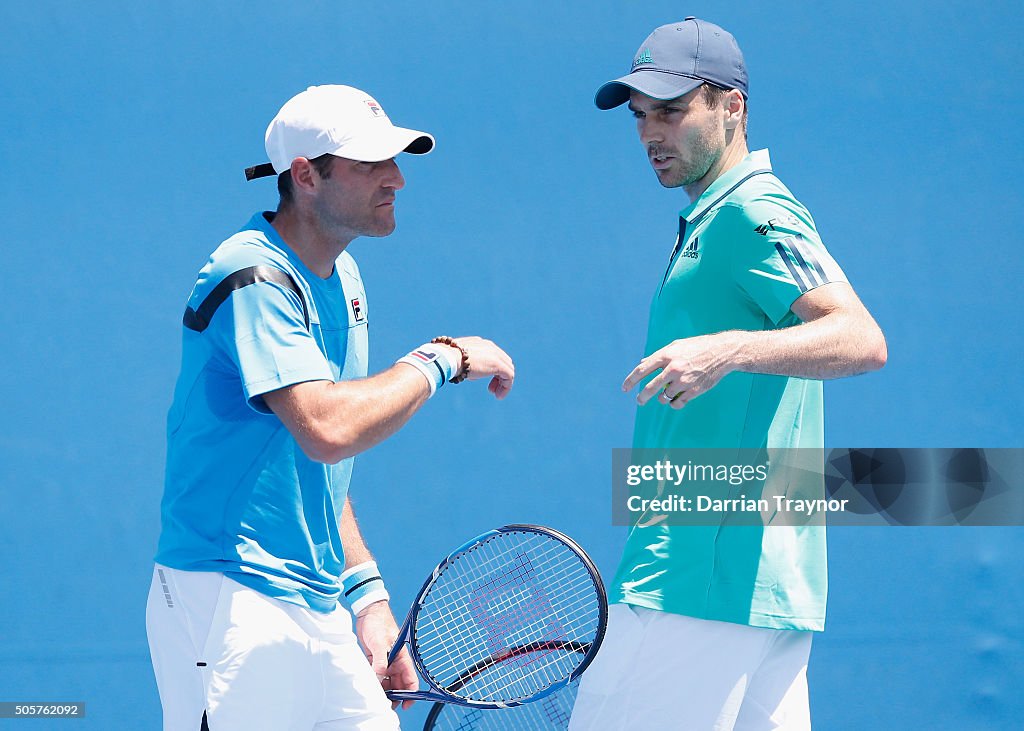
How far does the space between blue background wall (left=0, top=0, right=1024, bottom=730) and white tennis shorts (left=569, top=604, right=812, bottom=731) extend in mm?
1504

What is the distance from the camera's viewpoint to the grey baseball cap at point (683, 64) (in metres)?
2.46

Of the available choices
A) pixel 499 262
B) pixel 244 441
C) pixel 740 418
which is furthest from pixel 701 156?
pixel 499 262

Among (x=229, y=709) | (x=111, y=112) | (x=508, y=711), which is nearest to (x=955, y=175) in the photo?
(x=508, y=711)

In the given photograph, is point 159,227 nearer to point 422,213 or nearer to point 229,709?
point 422,213

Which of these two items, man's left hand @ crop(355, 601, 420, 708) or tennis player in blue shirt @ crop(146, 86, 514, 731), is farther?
man's left hand @ crop(355, 601, 420, 708)

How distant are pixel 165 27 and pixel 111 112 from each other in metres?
0.27

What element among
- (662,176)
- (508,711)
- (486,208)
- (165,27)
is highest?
(165,27)

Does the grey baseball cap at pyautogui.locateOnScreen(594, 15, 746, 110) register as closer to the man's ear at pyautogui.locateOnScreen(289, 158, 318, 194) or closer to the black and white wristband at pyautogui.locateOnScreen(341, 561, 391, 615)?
the man's ear at pyautogui.locateOnScreen(289, 158, 318, 194)

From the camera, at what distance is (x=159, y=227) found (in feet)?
12.3

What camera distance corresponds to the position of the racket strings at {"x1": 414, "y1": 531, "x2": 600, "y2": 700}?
8.67 feet

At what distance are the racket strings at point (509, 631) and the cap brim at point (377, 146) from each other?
29.8 inches

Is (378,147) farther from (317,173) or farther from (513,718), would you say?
(513,718)

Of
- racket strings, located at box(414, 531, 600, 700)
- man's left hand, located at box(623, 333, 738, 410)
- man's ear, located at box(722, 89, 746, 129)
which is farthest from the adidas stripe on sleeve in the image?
racket strings, located at box(414, 531, 600, 700)

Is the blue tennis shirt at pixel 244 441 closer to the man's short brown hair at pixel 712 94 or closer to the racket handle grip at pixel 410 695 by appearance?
the racket handle grip at pixel 410 695
